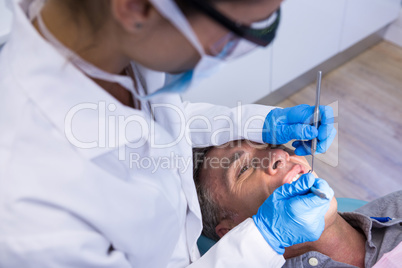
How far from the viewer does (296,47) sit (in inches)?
86.8

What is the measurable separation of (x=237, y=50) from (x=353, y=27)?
2049mm

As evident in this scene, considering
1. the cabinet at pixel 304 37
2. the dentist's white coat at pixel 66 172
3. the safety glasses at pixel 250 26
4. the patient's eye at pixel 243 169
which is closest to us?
the safety glasses at pixel 250 26

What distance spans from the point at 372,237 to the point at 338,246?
13 centimetres

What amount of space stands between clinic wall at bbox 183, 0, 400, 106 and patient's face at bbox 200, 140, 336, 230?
2.09ft

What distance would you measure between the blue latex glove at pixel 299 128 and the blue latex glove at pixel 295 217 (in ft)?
0.63

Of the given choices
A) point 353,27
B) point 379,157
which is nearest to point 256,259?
point 379,157

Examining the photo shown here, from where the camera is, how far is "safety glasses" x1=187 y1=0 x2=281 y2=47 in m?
0.57

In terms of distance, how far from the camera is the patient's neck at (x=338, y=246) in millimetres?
1219

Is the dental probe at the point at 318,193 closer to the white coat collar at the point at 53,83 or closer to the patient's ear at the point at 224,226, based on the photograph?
the patient's ear at the point at 224,226

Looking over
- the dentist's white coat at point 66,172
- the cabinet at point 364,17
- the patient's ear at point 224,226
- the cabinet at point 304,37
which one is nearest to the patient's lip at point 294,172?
the patient's ear at point 224,226

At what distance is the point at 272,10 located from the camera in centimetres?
63

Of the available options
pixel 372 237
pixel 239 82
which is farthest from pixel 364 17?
pixel 372 237

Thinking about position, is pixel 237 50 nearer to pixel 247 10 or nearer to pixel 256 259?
pixel 247 10

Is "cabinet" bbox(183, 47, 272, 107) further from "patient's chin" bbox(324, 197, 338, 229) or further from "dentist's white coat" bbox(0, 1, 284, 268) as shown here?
"dentist's white coat" bbox(0, 1, 284, 268)
